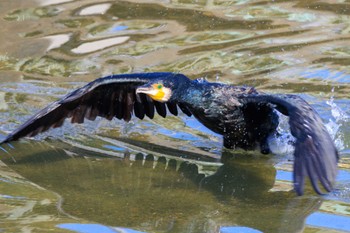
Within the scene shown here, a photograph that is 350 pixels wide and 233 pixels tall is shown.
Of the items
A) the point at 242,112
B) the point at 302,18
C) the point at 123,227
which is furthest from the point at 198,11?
the point at 123,227

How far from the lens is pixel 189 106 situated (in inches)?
256

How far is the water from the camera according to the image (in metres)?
5.37

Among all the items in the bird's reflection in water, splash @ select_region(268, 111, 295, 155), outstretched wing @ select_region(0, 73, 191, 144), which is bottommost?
the bird's reflection in water

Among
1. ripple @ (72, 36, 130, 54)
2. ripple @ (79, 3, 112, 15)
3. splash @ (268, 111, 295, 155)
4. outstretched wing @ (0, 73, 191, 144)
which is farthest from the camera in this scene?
ripple @ (79, 3, 112, 15)

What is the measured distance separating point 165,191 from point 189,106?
0.88 metres

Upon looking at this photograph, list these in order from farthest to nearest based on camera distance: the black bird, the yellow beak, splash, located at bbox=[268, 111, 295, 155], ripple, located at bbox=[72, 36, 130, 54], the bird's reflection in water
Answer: ripple, located at bbox=[72, 36, 130, 54] → splash, located at bbox=[268, 111, 295, 155] → the yellow beak → the black bird → the bird's reflection in water

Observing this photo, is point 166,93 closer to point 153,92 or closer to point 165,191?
point 153,92

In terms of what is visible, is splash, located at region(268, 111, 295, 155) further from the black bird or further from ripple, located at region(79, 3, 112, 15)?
ripple, located at region(79, 3, 112, 15)

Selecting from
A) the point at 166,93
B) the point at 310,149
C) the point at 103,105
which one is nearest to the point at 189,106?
the point at 166,93

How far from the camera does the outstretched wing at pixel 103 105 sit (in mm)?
6793

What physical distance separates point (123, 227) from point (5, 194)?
103 cm

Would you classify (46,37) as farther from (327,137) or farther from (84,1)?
(327,137)

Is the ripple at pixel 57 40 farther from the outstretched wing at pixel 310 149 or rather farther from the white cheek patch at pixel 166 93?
the outstretched wing at pixel 310 149

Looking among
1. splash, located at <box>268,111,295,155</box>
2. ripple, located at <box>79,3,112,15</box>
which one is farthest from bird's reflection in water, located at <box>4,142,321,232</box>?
ripple, located at <box>79,3,112,15</box>
